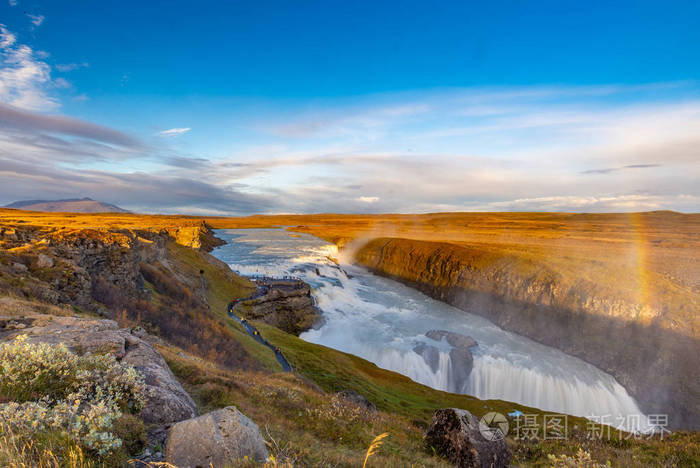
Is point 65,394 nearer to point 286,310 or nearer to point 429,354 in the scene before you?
point 429,354

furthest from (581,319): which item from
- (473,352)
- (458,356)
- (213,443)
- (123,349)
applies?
(123,349)

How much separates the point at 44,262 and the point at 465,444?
70.0ft

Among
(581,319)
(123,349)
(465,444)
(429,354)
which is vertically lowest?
(429,354)

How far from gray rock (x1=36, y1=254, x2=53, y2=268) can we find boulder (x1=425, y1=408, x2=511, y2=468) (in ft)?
66.5

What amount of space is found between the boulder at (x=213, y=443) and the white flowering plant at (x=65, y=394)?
0.76 metres

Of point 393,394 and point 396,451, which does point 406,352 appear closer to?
point 393,394

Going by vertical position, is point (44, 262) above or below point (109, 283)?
above

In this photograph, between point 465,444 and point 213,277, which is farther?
point 213,277

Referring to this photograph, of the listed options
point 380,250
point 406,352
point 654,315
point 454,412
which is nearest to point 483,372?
point 406,352

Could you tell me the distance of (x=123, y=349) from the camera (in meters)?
7.33

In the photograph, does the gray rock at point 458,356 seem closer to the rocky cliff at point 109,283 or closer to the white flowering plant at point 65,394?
the rocky cliff at point 109,283

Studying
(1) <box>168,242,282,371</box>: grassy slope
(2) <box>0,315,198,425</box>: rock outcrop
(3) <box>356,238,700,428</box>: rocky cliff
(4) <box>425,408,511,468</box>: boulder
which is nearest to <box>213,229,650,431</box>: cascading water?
(3) <box>356,238,700,428</box>: rocky cliff

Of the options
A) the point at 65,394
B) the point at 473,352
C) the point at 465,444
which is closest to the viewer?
the point at 65,394

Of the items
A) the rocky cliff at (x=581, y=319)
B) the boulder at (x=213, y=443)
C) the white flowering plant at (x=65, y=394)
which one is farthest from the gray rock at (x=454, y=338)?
the white flowering plant at (x=65, y=394)
